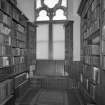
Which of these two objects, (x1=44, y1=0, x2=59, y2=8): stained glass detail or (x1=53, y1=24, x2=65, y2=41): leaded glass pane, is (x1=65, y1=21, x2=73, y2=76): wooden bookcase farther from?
(x1=44, y1=0, x2=59, y2=8): stained glass detail

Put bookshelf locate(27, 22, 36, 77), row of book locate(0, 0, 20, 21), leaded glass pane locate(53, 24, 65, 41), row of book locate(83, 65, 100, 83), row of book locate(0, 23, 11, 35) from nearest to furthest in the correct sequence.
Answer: row of book locate(83, 65, 100, 83) < row of book locate(0, 23, 11, 35) < row of book locate(0, 0, 20, 21) < bookshelf locate(27, 22, 36, 77) < leaded glass pane locate(53, 24, 65, 41)

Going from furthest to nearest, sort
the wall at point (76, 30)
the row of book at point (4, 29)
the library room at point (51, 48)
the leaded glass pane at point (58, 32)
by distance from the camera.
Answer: the leaded glass pane at point (58, 32) < the wall at point (76, 30) < the library room at point (51, 48) < the row of book at point (4, 29)

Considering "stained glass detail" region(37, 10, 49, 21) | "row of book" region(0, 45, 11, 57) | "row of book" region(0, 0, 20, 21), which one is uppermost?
"stained glass detail" region(37, 10, 49, 21)

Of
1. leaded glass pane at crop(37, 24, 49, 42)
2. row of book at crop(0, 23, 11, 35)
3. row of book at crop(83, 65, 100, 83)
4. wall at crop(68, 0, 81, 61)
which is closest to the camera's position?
row of book at crop(83, 65, 100, 83)

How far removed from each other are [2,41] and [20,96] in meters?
1.99

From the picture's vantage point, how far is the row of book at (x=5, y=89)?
112 inches

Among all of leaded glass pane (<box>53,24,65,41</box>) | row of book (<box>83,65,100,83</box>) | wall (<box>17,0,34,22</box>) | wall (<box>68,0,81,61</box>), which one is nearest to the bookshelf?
wall (<box>17,0,34,22</box>)

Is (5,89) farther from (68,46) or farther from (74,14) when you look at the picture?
(74,14)

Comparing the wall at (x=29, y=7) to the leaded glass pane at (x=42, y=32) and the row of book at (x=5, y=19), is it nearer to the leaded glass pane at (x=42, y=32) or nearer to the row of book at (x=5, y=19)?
the leaded glass pane at (x=42, y=32)

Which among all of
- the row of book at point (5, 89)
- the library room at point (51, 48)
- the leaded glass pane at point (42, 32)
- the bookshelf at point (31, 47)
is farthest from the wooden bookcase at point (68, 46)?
the row of book at point (5, 89)

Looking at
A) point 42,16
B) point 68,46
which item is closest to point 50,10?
point 42,16

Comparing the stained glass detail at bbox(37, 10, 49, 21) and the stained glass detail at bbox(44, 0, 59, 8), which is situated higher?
the stained glass detail at bbox(44, 0, 59, 8)

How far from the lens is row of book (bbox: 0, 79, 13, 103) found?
2848mm

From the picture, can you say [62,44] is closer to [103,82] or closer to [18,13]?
[18,13]
